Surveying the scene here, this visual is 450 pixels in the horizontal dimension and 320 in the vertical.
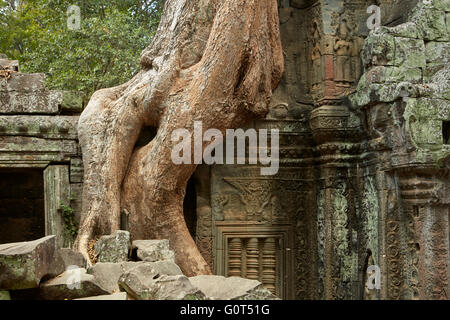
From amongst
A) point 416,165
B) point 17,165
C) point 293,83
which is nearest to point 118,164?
point 17,165

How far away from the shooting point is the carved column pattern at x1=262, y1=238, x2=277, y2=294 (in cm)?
674

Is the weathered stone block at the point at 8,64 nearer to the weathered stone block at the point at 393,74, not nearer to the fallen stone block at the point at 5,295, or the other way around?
the fallen stone block at the point at 5,295

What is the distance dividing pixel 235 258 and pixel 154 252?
189cm

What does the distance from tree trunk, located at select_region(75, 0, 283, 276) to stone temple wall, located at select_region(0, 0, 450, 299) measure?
481mm

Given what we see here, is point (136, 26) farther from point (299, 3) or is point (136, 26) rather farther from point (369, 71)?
point (369, 71)

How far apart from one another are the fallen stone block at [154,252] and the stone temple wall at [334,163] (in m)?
1.59

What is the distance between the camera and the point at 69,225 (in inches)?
248

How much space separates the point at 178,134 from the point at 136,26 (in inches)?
191

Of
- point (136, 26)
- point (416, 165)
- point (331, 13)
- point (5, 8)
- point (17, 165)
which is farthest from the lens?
point (5, 8)

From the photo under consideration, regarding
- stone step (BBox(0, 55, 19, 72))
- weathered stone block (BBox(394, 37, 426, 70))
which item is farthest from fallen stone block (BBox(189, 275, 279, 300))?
stone step (BBox(0, 55, 19, 72))

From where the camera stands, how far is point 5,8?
13.2 m

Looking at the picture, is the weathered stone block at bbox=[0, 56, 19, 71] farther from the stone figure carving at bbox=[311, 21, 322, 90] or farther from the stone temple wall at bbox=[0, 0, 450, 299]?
the stone figure carving at bbox=[311, 21, 322, 90]

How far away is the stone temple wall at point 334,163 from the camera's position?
5.95 meters

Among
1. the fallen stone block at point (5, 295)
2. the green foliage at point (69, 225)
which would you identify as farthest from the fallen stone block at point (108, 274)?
the green foliage at point (69, 225)
